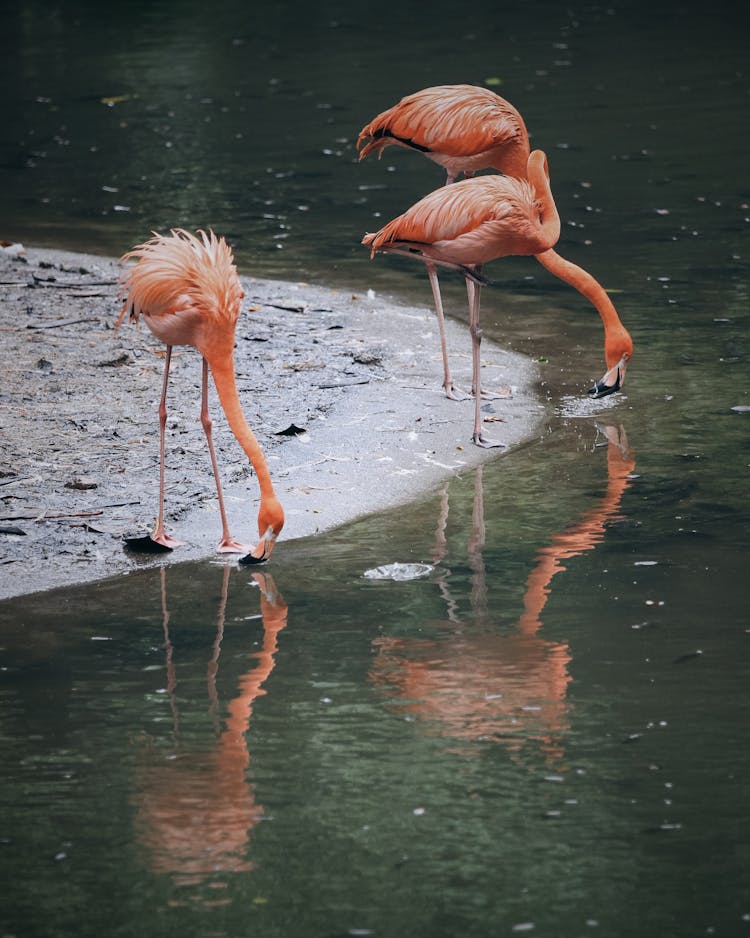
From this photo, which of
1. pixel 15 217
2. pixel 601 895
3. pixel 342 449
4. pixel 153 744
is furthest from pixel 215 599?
pixel 15 217

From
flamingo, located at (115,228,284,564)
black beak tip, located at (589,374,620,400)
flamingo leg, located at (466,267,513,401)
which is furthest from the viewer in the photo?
flamingo leg, located at (466,267,513,401)

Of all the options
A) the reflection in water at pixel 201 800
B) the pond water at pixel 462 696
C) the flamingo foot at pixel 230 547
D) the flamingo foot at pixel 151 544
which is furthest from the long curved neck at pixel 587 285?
the reflection in water at pixel 201 800

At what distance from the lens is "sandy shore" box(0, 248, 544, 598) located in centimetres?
592

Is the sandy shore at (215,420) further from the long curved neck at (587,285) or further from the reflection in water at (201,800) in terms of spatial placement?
the reflection in water at (201,800)

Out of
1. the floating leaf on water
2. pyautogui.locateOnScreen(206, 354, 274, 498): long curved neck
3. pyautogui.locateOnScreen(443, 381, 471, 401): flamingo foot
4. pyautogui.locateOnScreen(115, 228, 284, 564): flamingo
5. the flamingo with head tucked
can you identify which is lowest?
the floating leaf on water

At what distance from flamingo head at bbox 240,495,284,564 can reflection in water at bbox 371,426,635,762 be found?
0.62 meters

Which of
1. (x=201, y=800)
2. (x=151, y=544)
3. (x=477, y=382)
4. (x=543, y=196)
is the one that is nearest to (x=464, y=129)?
(x=543, y=196)

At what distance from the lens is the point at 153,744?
14.0ft

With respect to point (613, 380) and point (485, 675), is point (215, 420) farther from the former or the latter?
point (485, 675)

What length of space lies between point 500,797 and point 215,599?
5.55ft

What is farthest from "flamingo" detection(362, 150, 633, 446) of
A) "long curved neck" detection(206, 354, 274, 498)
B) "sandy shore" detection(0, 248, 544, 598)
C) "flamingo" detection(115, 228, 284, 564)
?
"long curved neck" detection(206, 354, 274, 498)

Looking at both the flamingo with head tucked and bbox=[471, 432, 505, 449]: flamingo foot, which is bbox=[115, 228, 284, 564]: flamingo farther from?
the flamingo with head tucked

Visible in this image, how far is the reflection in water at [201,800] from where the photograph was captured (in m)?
3.71

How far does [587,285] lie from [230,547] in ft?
7.83
